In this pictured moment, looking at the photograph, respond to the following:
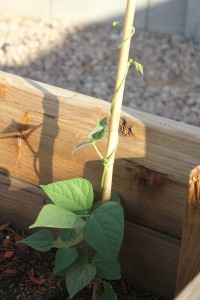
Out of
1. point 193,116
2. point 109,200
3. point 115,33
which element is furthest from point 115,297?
point 115,33

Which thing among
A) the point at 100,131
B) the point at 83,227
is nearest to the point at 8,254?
the point at 83,227

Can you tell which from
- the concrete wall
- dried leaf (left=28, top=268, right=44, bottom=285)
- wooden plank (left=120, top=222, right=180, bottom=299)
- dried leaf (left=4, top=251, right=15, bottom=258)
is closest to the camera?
wooden plank (left=120, top=222, right=180, bottom=299)

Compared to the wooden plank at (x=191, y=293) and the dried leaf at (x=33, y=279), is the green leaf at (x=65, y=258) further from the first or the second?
the wooden plank at (x=191, y=293)

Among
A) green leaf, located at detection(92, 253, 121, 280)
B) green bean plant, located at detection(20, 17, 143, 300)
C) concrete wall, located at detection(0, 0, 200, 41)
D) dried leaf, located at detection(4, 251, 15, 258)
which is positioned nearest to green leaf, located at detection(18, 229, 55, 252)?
green bean plant, located at detection(20, 17, 143, 300)

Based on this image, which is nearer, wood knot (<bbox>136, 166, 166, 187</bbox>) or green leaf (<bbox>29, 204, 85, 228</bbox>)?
green leaf (<bbox>29, 204, 85, 228</bbox>)

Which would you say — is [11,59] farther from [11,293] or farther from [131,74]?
[11,293]

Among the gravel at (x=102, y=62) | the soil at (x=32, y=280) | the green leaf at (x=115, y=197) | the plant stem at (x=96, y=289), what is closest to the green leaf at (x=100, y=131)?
the green leaf at (x=115, y=197)

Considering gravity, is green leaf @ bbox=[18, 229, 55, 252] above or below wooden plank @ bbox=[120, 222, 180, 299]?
above

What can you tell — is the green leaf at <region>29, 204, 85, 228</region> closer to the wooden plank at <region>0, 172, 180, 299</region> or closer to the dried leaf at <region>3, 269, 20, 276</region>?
the wooden plank at <region>0, 172, 180, 299</region>

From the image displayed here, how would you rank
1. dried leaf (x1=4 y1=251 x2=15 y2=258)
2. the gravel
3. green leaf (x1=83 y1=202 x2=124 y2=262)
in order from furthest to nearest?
the gravel < dried leaf (x1=4 y1=251 x2=15 y2=258) < green leaf (x1=83 y1=202 x2=124 y2=262)
